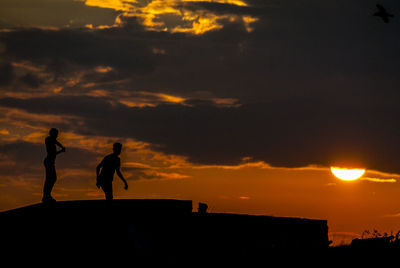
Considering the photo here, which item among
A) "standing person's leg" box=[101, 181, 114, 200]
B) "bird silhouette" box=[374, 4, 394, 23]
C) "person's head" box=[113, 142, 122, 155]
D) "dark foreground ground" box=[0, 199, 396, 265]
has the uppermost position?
"bird silhouette" box=[374, 4, 394, 23]

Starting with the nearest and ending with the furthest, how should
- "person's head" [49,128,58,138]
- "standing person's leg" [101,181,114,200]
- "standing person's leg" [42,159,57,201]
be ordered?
"person's head" [49,128,58,138], "standing person's leg" [42,159,57,201], "standing person's leg" [101,181,114,200]

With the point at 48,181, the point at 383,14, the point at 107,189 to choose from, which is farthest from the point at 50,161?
the point at 383,14

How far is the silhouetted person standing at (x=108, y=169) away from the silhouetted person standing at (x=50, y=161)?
49.4 inches

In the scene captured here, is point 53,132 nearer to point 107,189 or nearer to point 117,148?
point 117,148

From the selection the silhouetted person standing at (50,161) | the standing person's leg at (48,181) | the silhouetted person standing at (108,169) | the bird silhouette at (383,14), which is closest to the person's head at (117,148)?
the silhouetted person standing at (108,169)

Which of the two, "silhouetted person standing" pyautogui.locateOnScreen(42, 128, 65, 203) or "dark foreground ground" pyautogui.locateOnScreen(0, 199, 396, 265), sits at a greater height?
"silhouetted person standing" pyautogui.locateOnScreen(42, 128, 65, 203)

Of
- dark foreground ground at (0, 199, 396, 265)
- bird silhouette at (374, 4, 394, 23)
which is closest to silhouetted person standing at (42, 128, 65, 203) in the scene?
dark foreground ground at (0, 199, 396, 265)

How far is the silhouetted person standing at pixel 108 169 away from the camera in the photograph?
19.0 m

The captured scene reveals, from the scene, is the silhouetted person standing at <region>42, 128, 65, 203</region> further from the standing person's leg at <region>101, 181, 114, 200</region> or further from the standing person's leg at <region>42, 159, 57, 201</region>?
the standing person's leg at <region>101, 181, 114, 200</region>

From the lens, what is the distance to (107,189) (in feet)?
63.0

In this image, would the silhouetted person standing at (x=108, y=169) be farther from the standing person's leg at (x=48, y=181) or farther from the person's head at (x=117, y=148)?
the standing person's leg at (x=48, y=181)

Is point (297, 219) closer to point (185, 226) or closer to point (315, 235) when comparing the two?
point (315, 235)

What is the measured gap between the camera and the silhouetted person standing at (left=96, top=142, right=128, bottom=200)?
62.5 ft

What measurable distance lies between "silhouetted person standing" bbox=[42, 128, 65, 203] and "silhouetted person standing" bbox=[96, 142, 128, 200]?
1.26 meters
